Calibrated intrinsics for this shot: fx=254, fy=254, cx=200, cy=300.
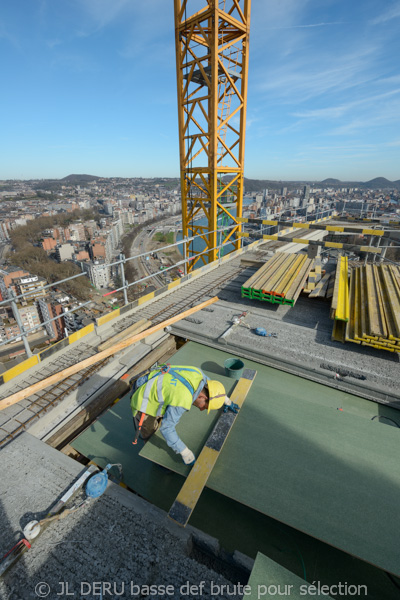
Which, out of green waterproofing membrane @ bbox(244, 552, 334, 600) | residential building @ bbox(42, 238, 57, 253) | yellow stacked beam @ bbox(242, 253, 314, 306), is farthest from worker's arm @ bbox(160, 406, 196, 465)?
residential building @ bbox(42, 238, 57, 253)

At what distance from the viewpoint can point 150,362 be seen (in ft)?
17.5

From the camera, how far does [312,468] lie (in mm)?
2766

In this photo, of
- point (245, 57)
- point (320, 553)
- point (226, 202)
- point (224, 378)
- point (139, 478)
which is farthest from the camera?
point (226, 202)

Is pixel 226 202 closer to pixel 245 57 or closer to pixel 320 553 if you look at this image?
pixel 245 57

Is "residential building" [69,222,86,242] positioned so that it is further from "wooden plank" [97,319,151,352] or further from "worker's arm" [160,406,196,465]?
"worker's arm" [160,406,196,465]

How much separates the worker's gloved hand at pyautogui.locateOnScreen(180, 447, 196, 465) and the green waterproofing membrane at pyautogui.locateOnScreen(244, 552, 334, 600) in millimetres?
1041

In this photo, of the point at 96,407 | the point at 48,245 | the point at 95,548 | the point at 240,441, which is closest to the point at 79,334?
the point at 96,407

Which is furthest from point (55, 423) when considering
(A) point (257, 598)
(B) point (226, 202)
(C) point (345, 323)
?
(B) point (226, 202)

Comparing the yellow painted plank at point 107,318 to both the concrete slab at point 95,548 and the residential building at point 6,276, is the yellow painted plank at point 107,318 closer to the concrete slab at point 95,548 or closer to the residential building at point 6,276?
the concrete slab at point 95,548

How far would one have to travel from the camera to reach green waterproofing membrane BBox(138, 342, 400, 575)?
7.50 ft

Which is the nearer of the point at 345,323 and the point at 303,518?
the point at 303,518

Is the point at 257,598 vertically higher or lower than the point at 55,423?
higher

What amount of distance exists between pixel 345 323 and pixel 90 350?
5.55m

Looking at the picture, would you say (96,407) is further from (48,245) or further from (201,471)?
(48,245)
